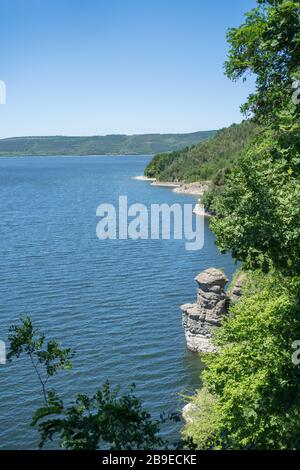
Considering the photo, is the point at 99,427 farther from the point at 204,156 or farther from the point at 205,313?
the point at 204,156

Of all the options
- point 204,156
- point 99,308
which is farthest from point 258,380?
point 204,156

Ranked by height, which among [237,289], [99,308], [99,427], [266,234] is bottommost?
[99,308]

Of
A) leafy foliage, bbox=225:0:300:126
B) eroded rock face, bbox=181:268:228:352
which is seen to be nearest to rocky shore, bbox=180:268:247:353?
eroded rock face, bbox=181:268:228:352

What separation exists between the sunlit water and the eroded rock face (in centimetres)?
128

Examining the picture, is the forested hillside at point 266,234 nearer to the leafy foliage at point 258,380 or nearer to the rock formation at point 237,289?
the leafy foliage at point 258,380

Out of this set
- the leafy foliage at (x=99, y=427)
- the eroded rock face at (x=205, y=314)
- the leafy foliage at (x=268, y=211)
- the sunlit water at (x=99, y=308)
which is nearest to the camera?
the leafy foliage at (x=99, y=427)

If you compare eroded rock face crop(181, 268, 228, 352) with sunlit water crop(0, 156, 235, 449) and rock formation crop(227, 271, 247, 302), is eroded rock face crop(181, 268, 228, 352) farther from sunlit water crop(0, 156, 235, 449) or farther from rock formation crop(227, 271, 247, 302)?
sunlit water crop(0, 156, 235, 449)

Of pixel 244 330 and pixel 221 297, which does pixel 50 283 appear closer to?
pixel 221 297

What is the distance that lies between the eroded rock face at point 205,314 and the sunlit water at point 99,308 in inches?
50.2

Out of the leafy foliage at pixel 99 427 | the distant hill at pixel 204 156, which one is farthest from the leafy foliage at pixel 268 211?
the distant hill at pixel 204 156

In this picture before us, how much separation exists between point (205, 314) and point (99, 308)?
11.5 metres

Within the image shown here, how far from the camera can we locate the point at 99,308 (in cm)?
4628

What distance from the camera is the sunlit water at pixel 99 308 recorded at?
33500 millimetres

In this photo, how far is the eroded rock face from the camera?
39.3 metres
